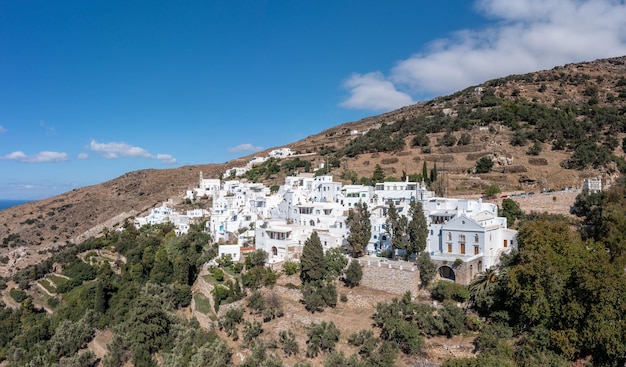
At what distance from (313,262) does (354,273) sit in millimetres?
2345

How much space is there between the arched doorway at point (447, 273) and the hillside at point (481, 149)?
14952 millimetres

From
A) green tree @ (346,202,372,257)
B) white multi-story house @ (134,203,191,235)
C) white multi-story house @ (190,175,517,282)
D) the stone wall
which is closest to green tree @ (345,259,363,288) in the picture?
the stone wall

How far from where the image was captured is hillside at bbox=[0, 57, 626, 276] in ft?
141

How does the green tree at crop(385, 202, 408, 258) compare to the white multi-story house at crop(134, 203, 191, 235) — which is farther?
the white multi-story house at crop(134, 203, 191, 235)

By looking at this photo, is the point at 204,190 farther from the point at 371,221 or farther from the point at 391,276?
the point at 391,276

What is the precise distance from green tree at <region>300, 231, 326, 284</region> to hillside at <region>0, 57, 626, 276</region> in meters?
17.0

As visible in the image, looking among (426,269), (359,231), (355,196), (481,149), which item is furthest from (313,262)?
(481,149)

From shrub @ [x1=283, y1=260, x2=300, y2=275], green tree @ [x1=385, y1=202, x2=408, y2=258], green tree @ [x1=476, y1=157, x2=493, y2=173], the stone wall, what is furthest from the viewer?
green tree @ [x1=476, y1=157, x2=493, y2=173]

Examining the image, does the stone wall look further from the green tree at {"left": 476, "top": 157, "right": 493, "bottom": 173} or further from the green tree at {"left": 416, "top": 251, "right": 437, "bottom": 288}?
the green tree at {"left": 476, "top": 157, "right": 493, "bottom": 173}

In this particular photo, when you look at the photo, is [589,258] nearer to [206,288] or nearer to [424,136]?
[206,288]

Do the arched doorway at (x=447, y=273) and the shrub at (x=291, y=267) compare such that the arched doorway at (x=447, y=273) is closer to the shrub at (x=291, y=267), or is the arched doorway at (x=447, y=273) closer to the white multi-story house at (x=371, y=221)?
the white multi-story house at (x=371, y=221)

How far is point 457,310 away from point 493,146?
3332cm

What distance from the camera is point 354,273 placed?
977 inches

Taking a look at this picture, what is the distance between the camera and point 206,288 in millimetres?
29156
